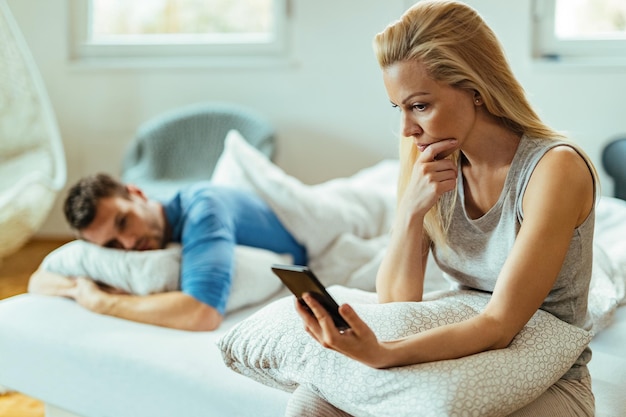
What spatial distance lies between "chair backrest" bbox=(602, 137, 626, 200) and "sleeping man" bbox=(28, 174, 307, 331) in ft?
4.04

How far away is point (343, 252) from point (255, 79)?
1775 millimetres

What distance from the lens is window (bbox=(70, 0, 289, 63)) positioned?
3889 millimetres

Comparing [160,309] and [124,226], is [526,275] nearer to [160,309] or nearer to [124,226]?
[160,309]

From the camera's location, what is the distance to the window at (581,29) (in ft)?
11.0

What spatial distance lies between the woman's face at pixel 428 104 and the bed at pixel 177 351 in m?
0.53

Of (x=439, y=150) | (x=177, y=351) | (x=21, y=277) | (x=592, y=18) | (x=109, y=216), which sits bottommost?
(x=21, y=277)

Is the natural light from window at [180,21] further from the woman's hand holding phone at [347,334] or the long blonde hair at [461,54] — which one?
the woman's hand holding phone at [347,334]

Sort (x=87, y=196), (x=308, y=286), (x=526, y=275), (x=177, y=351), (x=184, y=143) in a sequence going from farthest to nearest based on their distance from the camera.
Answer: (x=184, y=143), (x=87, y=196), (x=177, y=351), (x=526, y=275), (x=308, y=286)

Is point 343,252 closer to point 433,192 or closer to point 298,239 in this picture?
point 298,239

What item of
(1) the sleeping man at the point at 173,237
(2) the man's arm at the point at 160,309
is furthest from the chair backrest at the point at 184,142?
(2) the man's arm at the point at 160,309

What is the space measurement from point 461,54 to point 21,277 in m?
2.55

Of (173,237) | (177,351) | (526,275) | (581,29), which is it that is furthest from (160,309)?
(581,29)

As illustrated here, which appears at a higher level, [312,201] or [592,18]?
[592,18]

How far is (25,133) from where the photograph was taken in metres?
3.32
